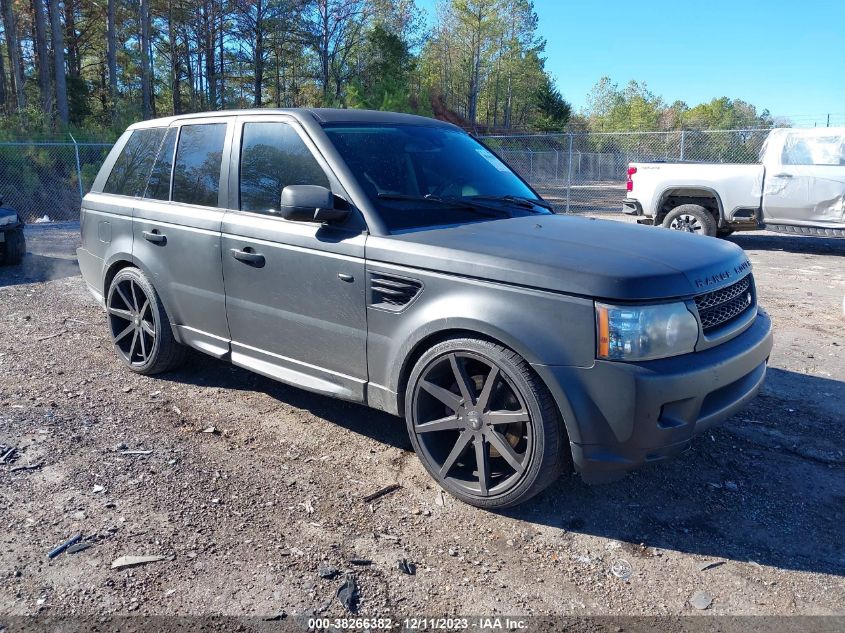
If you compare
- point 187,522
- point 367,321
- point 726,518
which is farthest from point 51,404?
point 726,518

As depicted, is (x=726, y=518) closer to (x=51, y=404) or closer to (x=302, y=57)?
(x=51, y=404)

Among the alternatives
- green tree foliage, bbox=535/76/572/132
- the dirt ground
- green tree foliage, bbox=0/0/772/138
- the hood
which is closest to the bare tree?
green tree foliage, bbox=0/0/772/138

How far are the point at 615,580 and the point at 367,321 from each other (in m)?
1.68

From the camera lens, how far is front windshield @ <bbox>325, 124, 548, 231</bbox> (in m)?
3.66

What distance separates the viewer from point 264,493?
338 centimetres

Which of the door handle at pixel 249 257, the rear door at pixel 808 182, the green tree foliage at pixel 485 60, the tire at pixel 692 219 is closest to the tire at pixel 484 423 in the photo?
the door handle at pixel 249 257

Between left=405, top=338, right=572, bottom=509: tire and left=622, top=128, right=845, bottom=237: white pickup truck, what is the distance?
31.1ft

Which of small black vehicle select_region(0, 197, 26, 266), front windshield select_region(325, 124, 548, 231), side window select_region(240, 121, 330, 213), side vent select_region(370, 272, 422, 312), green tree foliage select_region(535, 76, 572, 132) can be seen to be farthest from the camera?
green tree foliage select_region(535, 76, 572, 132)

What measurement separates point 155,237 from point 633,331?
3435 millimetres

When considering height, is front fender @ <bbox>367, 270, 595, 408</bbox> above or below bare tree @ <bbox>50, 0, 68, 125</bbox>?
below

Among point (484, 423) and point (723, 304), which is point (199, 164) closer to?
point (484, 423)

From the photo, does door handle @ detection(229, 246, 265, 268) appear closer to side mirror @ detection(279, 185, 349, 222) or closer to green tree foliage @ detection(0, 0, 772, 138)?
side mirror @ detection(279, 185, 349, 222)

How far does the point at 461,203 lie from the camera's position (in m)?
3.86

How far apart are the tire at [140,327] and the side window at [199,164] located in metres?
0.77
